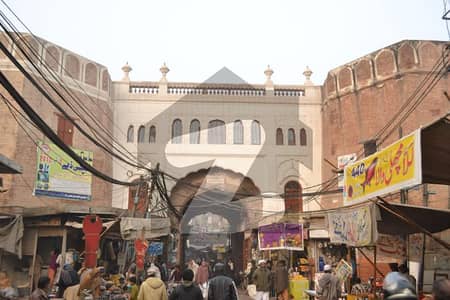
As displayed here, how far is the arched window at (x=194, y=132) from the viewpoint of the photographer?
70.6 ft

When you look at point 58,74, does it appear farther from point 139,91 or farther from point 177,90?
point 177,90

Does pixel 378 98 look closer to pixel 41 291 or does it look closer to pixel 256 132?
pixel 256 132

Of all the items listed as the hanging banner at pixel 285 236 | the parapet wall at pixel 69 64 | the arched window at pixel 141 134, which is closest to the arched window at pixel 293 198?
the hanging banner at pixel 285 236

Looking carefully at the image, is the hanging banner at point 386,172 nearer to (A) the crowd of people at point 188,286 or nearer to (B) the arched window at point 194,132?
(A) the crowd of people at point 188,286

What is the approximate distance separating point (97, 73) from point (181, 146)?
16.6 feet

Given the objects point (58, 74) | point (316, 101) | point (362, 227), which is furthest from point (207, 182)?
point (362, 227)

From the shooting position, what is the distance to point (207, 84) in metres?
22.1

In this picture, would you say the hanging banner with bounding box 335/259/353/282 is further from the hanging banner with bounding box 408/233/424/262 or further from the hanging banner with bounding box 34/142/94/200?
the hanging banner with bounding box 34/142/94/200

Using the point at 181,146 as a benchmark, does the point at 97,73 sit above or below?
above

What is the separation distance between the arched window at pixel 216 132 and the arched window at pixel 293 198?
3790 mm

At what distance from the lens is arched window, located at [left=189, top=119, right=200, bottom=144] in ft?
70.6

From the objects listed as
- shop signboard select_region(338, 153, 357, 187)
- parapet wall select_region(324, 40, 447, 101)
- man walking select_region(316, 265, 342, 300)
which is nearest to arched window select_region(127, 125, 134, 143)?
parapet wall select_region(324, 40, 447, 101)

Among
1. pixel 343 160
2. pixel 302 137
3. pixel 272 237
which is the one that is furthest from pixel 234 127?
pixel 272 237

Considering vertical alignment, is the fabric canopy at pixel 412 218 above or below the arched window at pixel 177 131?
below
